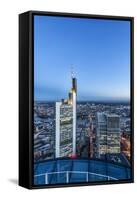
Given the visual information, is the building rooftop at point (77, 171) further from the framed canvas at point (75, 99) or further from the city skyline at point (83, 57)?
the city skyline at point (83, 57)

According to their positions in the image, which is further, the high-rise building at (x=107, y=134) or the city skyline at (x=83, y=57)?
the high-rise building at (x=107, y=134)

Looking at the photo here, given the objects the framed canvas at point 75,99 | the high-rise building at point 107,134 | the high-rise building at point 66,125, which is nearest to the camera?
Result: the framed canvas at point 75,99

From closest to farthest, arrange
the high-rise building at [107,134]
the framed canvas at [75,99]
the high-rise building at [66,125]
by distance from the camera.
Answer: the framed canvas at [75,99] < the high-rise building at [66,125] < the high-rise building at [107,134]

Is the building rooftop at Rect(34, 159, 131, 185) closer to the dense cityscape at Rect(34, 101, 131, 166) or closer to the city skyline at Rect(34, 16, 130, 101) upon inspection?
the dense cityscape at Rect(34, 101, 131, 166)

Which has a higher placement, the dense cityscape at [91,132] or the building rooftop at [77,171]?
the dense cityscape at [91,132]

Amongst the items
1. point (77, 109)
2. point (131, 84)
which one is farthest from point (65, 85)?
point (131, 84)

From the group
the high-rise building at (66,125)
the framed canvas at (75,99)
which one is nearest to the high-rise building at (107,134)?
the framed canvas at (75,99)

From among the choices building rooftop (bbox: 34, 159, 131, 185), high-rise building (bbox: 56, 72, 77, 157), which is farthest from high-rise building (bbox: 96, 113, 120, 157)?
high-rise building (bbox: 56, 72, 77, 157)
